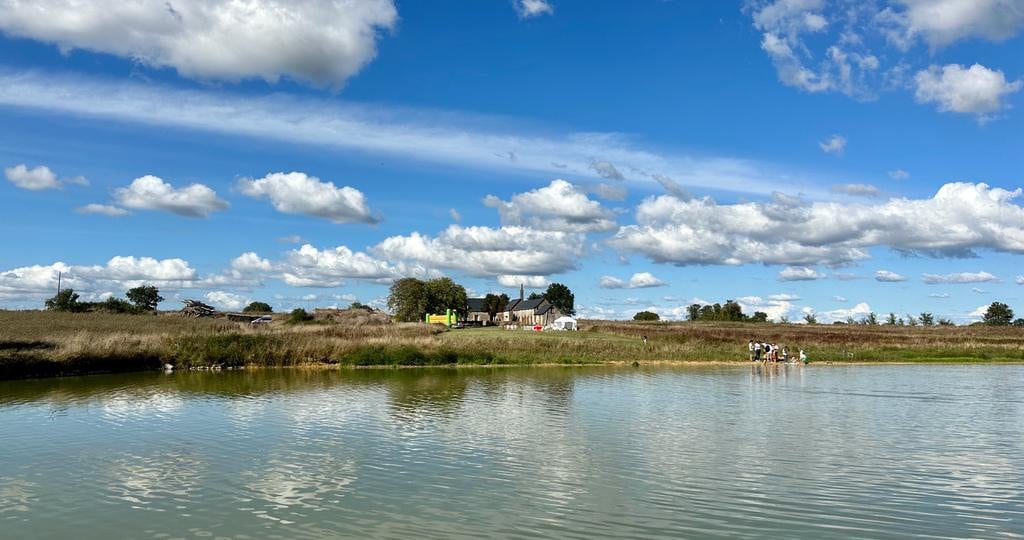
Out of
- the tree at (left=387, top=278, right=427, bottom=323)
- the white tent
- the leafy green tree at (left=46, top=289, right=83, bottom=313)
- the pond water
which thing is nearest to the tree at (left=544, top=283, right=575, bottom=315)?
the tree at (left=387, top=278, right=427, bottom=323)

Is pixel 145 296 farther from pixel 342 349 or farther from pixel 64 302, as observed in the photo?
pixel 342 349

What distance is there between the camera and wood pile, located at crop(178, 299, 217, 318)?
103 metres

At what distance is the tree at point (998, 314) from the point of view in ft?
528

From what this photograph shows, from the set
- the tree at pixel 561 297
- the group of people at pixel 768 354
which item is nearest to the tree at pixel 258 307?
the tree at pixel 561 297

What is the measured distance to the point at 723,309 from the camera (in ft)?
538

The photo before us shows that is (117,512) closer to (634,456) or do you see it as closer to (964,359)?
(634,456)

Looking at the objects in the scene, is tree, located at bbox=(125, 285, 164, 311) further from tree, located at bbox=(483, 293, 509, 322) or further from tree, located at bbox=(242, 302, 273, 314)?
tree, located at bbox=(483, 293, 509, 322)

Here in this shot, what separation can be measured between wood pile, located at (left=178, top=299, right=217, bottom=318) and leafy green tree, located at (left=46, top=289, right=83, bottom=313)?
16534mm

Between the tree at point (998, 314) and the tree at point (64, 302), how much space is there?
177078 millimetres

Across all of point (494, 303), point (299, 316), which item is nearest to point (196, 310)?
point (299, 316)

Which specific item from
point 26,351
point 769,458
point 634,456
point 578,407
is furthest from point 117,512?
point 26,351

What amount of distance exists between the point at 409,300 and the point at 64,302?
5241 centimetres

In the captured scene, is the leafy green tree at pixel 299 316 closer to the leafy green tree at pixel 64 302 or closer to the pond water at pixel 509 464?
the leafy green tree at pixel 64 302

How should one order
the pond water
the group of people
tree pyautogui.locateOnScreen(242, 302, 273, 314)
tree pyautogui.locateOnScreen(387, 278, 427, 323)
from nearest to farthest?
the pond water, the group of people, tree pyautogui.locateOnScreen(387, 278, 427, 323), tree pyautogui.locateOnScreen(242, 302, 273, 314)
